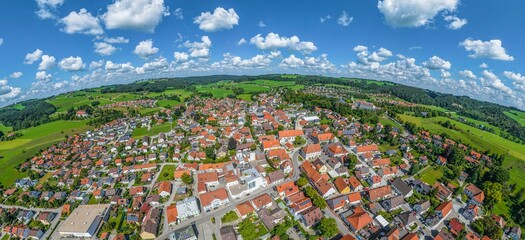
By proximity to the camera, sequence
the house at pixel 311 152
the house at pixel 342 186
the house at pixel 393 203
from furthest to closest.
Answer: the house at pixel 311 152 < the house at pixel 342 186 < the house at pixel 393 203

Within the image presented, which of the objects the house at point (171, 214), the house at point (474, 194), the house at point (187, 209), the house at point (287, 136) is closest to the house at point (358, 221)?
the house at point (474, 194)

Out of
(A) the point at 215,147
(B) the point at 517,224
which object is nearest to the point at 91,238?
(A) the point at 215,147

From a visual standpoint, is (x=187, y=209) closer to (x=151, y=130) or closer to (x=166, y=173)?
(x=166, y=173)

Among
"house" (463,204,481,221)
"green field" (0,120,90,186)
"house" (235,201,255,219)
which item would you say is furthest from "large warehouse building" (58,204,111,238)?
"house" (463,204,481,221)

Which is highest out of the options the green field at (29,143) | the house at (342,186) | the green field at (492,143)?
the green field at (29,143)

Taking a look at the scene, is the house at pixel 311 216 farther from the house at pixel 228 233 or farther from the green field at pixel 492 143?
the green field at pixel 492 143

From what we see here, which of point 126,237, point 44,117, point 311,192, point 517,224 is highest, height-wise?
point 44,117

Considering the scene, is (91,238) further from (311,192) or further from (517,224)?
(517,224)
